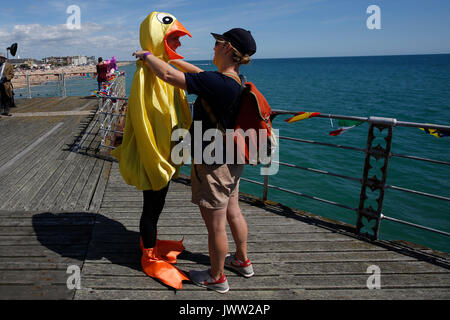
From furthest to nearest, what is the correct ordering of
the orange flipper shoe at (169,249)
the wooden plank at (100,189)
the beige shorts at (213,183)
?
the wooden plank at (100,189) → the orange flipper shoe at (169,249) → the beige shorts at (213,183)

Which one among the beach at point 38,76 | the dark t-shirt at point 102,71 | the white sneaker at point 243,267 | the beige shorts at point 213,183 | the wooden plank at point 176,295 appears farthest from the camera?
the beach at point 38,76

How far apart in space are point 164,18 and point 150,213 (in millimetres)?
1501

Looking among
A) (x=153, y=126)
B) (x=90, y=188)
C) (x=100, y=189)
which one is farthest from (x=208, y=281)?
(x=90, y=188)

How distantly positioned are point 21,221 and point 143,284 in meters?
1.97

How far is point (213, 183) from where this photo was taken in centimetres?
228

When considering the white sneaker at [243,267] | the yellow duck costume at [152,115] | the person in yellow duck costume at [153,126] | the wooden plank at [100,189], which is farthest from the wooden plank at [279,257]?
the wooden plank at [100,189]

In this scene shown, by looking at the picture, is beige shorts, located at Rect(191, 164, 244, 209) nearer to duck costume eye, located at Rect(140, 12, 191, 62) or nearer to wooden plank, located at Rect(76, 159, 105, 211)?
duck costume eye, located at Rect(140, 12, 191, 62)

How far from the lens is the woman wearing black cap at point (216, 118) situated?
200 cm

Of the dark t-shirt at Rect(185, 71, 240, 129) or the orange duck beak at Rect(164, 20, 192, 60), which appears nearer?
the dark t-shirt at Rect(185, 71, 240, 129)

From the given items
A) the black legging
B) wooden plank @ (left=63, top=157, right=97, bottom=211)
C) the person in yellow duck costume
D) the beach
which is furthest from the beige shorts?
the beach

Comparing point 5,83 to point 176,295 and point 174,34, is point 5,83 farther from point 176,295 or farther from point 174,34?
point 176,295

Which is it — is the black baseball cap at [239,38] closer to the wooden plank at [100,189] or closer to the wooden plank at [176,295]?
the wooden plank at [176,295]

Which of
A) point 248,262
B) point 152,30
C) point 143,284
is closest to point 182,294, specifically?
point 143,284

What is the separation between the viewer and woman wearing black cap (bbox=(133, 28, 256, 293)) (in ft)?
6.56
